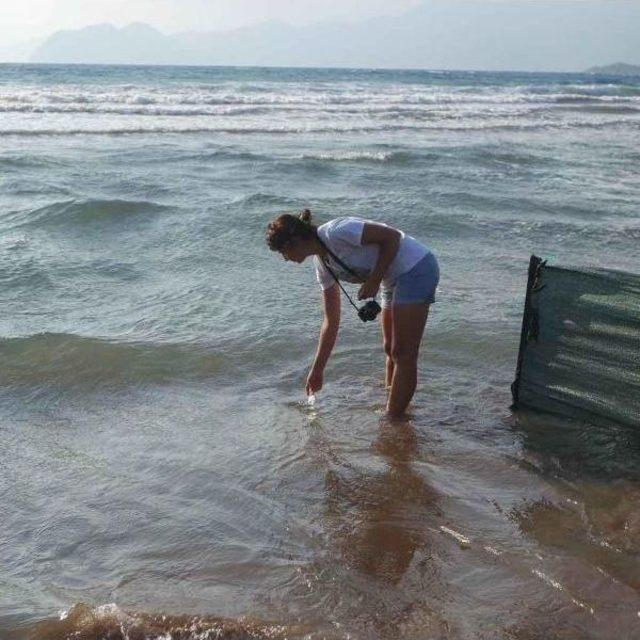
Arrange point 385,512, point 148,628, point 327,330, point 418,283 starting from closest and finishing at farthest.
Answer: point 148,628 → point 385,512 → point 418,283 → point 327,330

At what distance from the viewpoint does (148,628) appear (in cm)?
295

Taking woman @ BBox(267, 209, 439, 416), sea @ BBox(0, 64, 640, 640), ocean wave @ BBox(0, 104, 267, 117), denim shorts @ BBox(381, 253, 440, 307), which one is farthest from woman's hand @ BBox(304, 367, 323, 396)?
ocean wave @ BBox(0, 104, 267, 117)

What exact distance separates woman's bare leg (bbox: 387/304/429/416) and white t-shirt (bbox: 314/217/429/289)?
0.61ft

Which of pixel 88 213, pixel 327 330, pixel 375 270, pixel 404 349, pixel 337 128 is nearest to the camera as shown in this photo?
pixel 375 270

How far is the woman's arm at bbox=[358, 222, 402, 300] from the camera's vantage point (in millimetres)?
4133

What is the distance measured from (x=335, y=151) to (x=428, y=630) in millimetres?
14450

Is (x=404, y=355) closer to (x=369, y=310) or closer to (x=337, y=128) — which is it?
(x=369, y=310)

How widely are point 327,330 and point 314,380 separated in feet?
1.07

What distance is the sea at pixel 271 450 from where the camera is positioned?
10.2 ft

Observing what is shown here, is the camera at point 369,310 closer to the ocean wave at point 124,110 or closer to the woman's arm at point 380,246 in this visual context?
the woman's arm at point 380,246

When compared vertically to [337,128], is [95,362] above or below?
below

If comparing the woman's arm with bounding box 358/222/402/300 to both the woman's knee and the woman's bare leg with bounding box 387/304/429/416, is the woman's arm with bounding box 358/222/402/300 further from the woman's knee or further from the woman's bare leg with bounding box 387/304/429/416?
the woman's knee

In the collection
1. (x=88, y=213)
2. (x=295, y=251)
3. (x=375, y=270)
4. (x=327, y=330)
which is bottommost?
(x=88, y=213)

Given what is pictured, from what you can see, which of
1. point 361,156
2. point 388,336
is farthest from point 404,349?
point 361,156
